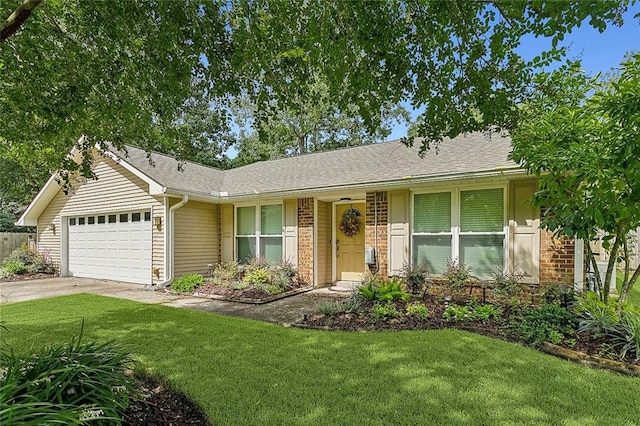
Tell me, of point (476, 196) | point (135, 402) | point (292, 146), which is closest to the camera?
point (135, 402)

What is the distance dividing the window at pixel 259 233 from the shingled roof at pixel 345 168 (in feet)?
2.23

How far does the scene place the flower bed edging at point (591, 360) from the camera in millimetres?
3740

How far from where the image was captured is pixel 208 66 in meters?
4.23

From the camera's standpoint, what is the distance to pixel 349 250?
31.8 feet

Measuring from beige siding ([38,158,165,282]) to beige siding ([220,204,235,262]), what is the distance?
1.88 m

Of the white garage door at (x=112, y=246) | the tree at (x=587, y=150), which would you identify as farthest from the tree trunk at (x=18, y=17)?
the white garage door at (x=112, y=246)

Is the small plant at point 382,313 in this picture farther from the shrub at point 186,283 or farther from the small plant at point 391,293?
the shrub at point 186,283

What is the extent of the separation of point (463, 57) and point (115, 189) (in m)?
11.0

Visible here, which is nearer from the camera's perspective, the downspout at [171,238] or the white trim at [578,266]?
the white trim at [578,266]

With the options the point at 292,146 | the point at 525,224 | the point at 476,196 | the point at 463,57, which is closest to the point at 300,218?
the point at 476,196

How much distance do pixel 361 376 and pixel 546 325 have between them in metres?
2.90

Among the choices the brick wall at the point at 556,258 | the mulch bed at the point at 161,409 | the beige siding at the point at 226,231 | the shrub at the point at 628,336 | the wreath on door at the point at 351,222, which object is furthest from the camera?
the beige siding at the point at 226,231

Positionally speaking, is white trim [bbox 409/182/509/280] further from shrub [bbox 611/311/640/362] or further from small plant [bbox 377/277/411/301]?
shrub [bbox 611/311/640/362]

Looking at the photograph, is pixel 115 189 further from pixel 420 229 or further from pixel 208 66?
pixel 420 229
